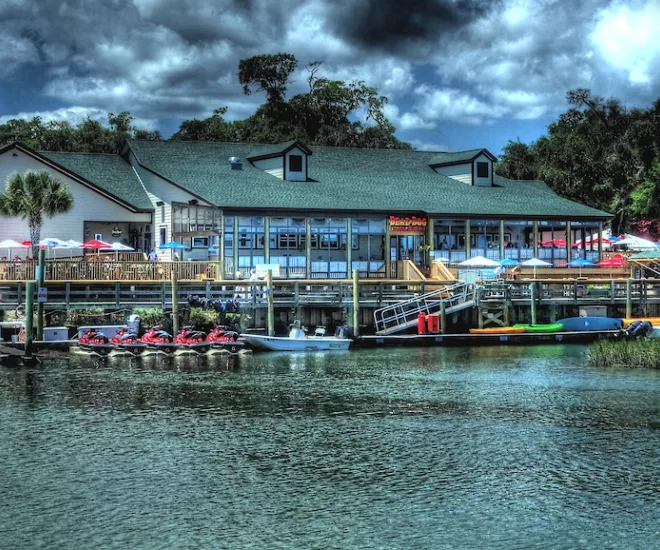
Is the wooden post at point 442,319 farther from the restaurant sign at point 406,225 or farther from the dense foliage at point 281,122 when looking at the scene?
the dense foliage at point 281,122

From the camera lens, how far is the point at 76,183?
195 ft

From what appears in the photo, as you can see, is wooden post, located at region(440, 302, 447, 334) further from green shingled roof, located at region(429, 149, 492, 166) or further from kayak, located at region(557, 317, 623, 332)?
green shingled roof, located at region(429, 149, 492, 166)

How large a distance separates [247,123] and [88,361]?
204 ft

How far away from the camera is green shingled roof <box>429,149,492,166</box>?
68500 millimetres

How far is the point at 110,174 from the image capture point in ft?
212

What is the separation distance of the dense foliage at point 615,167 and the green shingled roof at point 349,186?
14590mm

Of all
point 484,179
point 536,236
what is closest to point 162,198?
point 484,179

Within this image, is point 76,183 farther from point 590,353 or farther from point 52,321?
point 590,353

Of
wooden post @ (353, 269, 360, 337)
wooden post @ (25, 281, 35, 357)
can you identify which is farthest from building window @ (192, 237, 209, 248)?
wooden post @ (25, 281, 35, 357)

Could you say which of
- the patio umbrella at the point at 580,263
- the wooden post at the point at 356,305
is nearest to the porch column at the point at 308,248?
the wooden post at the point at 356,305

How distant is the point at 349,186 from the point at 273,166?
16.9ft

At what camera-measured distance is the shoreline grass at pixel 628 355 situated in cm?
4125

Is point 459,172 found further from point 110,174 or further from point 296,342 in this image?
point 296,342

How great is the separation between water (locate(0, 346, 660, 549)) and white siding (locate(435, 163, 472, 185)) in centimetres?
3080
